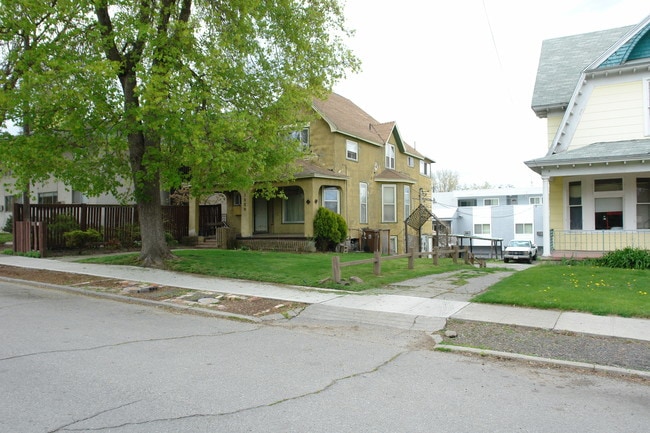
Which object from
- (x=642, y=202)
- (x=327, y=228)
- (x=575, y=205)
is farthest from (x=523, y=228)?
(x=642, y=202)

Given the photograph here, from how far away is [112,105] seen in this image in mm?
12891

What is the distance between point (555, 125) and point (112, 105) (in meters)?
15.4

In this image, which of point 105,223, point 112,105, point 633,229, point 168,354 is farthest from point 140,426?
point 105,223

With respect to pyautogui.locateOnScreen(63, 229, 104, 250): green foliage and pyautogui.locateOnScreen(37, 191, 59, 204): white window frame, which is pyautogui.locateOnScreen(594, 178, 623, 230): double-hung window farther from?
pyautogui.locateOnScreen(37, 191, 59, 204): white window frame

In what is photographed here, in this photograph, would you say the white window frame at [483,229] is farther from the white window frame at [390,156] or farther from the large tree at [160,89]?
the large tree at [160,89]

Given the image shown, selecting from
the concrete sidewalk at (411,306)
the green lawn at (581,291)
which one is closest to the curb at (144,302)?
the concrete sidewalk at (411,306)

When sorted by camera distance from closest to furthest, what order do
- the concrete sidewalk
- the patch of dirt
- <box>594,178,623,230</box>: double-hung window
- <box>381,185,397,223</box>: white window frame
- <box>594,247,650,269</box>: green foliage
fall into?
the concrete sidewalk
the patch of dirt
<box>594,247,650,269</box>: green foliage
<box>594,178,623,230</box>: double-hung window
<box>381,185,397,223</box>: white window frame

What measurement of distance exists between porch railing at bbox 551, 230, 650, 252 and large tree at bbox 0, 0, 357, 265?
9363mm

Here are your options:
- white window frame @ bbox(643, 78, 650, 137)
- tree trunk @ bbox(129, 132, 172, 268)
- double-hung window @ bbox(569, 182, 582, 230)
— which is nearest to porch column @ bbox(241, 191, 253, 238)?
tree trunk @ bbox(129, 132, 172, 268)

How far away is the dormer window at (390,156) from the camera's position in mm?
29777

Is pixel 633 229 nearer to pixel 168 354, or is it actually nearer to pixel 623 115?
pixel 623 115

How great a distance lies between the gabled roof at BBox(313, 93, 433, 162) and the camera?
24797mm

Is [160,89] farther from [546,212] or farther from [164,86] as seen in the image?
[546,212]

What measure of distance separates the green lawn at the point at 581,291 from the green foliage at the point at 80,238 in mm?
16337
